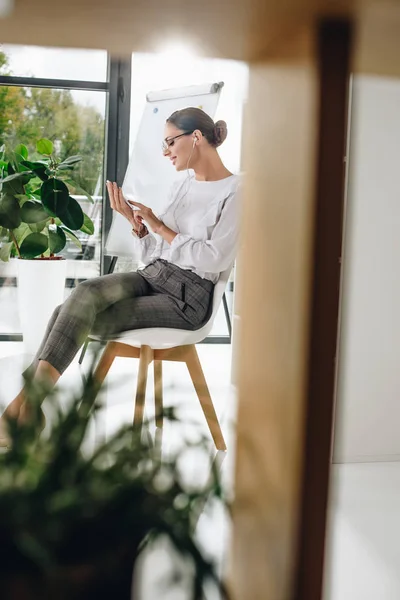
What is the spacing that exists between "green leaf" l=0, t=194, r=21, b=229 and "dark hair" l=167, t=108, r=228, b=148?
3.97 feet

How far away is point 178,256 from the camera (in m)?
2.22

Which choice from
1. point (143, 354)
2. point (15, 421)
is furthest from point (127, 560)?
point (143, 354)

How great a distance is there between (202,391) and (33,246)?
177cm

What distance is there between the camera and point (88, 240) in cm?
434

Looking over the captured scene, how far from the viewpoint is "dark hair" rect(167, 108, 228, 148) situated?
2.45 meters

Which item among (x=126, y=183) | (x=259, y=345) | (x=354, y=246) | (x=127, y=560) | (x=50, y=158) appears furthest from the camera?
(x=50, y=158)

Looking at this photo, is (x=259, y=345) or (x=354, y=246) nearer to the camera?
(x=259, y=345)

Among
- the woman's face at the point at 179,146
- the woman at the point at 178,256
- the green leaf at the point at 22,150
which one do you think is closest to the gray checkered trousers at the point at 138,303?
the woman at the point at 178,256

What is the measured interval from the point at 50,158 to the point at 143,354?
183 cm

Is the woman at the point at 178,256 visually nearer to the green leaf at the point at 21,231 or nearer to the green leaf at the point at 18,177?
the green leaf at the point at 18,177

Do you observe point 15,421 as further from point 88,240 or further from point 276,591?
point 88,240

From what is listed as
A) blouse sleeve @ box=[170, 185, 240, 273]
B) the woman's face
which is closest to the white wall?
blouse sleeve @ box=[170, 185, 240, 273]

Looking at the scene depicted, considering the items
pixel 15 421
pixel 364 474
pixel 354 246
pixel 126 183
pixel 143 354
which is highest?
pixel 126 183

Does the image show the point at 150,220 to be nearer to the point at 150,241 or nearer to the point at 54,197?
the point at 150,241
